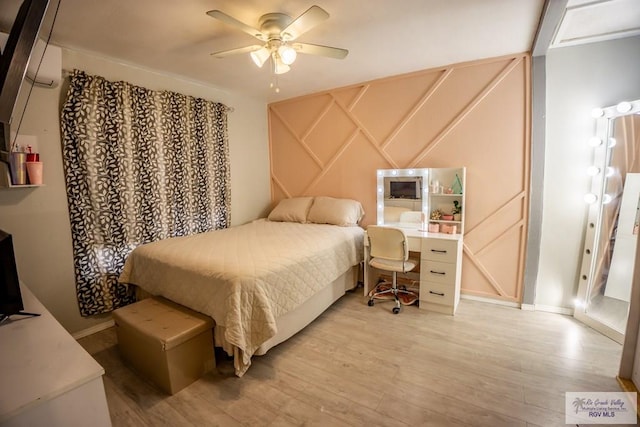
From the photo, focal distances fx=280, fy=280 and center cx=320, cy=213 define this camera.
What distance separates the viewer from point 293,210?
11.9ft

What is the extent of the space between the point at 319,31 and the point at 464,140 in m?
1.75

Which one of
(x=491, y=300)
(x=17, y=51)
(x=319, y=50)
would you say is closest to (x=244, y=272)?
(x=17, y=51)

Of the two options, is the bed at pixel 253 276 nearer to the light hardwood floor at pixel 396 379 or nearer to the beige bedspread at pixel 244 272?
the beige bedspread at pixel 244 272

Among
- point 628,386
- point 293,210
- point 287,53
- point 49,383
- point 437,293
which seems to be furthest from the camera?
point 293,210

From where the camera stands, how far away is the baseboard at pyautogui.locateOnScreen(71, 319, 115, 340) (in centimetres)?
237

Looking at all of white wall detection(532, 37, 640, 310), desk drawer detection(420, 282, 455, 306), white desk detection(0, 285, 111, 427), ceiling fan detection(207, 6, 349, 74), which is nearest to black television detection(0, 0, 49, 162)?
white desk detection(0, 285, 111, 427)

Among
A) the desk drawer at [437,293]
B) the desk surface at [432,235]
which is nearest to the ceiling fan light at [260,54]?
the desk surface at [432,235]

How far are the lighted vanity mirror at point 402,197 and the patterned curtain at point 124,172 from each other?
2030 millimetres

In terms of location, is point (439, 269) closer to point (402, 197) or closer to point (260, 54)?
point (402, 197)

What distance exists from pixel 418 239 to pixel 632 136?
1764 mm

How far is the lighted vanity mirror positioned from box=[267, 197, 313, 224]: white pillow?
0.93 m

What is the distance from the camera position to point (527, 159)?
8.48 feet

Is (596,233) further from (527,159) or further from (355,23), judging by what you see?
(355,23)

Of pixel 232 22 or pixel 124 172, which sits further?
pixel 124 172
